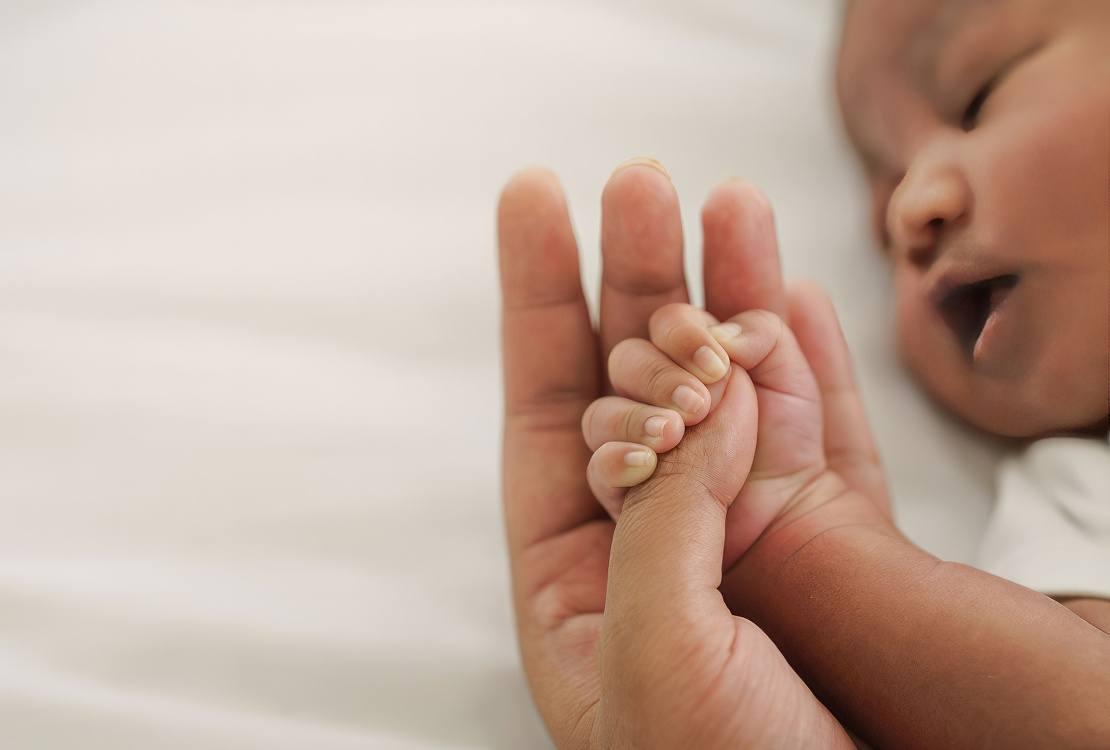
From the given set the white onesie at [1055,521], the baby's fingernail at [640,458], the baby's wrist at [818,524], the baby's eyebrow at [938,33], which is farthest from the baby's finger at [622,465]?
the baby's eyebrow at [938,33]

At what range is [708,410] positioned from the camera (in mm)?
558

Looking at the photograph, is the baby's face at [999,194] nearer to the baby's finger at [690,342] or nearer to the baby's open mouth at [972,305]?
the baby's open mouth at [972,305]

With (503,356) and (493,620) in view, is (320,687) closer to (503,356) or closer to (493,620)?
(493,620)

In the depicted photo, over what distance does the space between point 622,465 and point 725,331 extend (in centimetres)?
12

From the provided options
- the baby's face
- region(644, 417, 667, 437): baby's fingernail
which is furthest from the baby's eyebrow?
region(644, 417, 667, 437): baby's fingernail

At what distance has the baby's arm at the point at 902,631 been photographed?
0.48m

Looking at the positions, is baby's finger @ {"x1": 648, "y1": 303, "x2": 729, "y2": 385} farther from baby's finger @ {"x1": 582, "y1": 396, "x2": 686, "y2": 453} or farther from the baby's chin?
the baby's chin

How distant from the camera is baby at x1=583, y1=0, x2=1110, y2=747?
0.52 m

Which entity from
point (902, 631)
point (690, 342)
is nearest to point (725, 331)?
point (690, 342)

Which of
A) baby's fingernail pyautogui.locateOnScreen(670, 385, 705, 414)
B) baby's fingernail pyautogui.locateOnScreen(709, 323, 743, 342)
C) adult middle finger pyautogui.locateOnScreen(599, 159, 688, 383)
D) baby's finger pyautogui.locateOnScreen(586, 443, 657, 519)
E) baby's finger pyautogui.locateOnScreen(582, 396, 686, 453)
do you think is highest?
adult middle finger pyautogui.locateOnScreen(599, 159, 688, 383)

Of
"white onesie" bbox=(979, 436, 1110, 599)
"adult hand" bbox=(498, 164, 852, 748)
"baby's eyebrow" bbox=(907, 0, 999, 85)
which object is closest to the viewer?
"adult hand" bbox=(498, 164, 852, 748)

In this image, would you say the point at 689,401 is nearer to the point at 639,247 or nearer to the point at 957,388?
the point at 639,247

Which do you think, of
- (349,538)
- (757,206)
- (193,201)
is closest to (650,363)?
(757,206)

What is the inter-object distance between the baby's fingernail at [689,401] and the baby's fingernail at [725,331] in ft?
0.20
